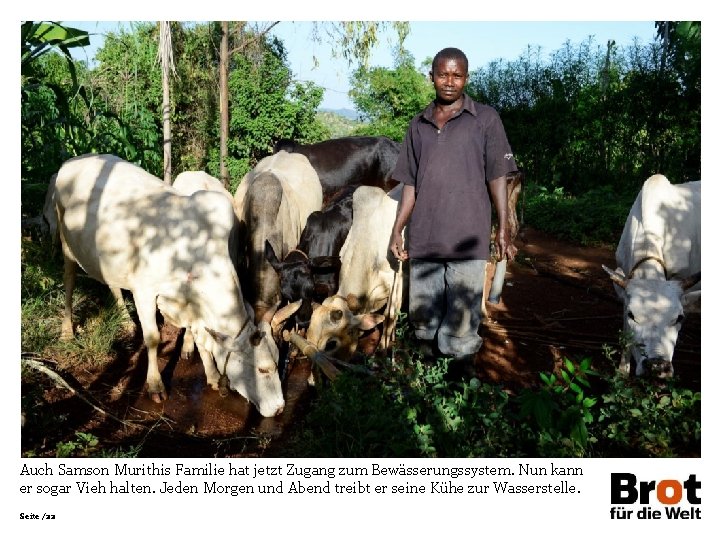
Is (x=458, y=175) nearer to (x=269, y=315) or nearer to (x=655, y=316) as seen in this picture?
(x=655, y=316)

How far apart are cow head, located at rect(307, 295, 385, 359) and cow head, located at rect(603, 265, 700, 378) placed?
5.57ft

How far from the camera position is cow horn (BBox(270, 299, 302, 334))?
15.4ft

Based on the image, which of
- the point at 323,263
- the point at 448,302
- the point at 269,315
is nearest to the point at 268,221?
the point at 323,263

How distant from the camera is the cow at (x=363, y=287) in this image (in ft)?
15.9

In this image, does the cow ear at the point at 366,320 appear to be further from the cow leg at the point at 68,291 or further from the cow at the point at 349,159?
the cow at the point at 349,159

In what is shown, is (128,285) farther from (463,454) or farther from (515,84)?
(515,84)

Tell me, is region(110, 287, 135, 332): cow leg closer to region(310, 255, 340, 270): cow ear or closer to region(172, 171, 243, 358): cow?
region(172, 171, 243, 358): cow

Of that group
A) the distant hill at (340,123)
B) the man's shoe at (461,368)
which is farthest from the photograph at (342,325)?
the distant hill at (340,123)

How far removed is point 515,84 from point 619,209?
4884 millimetres

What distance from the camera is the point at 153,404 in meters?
4.74

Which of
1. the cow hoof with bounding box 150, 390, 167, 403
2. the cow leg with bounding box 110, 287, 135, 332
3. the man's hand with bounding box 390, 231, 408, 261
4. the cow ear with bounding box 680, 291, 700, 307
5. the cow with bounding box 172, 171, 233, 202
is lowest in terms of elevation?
the cow hoof with bounding box 150, 390, 167, 403

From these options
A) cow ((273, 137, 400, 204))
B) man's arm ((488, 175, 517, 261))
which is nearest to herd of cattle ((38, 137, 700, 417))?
man's arm ((488, 175, 517, 261))

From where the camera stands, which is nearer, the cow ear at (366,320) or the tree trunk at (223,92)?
the cow ear at (366,320)
